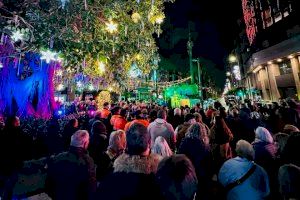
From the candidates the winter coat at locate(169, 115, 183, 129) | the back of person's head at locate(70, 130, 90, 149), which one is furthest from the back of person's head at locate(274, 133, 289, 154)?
the winter coat at locate(169, 115, 183, 129)

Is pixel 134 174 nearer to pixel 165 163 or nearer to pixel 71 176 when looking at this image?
pixel 165 163

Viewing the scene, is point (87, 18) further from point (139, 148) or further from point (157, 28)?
point (139, 148)

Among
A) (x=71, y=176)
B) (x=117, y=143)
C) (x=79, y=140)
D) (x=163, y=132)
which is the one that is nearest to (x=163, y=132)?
(x=163, y=132)

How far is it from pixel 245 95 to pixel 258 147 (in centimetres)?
3370

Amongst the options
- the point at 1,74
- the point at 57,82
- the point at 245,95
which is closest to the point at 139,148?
the point at 1,74

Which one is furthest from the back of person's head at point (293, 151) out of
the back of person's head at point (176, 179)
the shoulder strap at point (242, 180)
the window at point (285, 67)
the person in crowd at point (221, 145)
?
the window at point (285, 67)

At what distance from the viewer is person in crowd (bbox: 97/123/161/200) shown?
2.36 meters

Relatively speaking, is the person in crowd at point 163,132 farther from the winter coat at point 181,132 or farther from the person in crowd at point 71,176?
the person in crowd at point 71,176

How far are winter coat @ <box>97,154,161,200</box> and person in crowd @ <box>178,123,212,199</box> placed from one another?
6.64ft

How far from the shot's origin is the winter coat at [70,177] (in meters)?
3.79

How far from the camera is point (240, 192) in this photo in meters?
3.77

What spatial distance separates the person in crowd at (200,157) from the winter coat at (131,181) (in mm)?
2025

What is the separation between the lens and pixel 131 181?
96.3 inches

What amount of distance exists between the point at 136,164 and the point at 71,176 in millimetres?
1695
